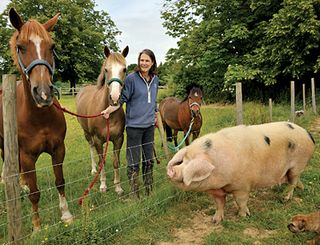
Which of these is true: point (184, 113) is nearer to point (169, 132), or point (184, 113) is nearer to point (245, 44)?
point (169, 132)

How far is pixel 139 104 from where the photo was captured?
4.35m

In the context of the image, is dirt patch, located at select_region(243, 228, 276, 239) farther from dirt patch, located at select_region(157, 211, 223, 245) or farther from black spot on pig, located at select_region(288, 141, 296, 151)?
black spot on pig, located at select_region(288, 141, 296, 151)

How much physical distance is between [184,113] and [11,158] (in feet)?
18.4

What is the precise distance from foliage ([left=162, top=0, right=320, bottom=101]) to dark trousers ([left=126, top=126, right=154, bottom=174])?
1193 centimetres

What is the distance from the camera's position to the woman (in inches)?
171

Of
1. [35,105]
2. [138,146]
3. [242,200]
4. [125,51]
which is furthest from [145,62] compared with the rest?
[242,200]

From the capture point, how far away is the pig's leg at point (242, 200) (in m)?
3.84

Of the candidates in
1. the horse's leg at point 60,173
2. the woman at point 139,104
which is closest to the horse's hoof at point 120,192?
the woman at point 139,104

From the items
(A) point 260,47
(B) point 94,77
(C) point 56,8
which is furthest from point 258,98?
(C) point 56,8

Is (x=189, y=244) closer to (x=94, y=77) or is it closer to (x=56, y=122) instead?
(x=56, y=122)

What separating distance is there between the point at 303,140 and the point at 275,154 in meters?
0.60

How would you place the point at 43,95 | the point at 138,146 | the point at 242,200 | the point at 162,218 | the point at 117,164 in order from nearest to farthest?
the point at 43,95, the point at 242,200, the point at 162,218, the point at 138,146, the point at 117,164

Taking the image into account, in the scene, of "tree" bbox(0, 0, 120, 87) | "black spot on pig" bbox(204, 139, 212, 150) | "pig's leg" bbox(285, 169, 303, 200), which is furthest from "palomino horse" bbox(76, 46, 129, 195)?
"tree" bbox(0, 0, 120, 87)

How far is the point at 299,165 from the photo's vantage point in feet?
14.3
